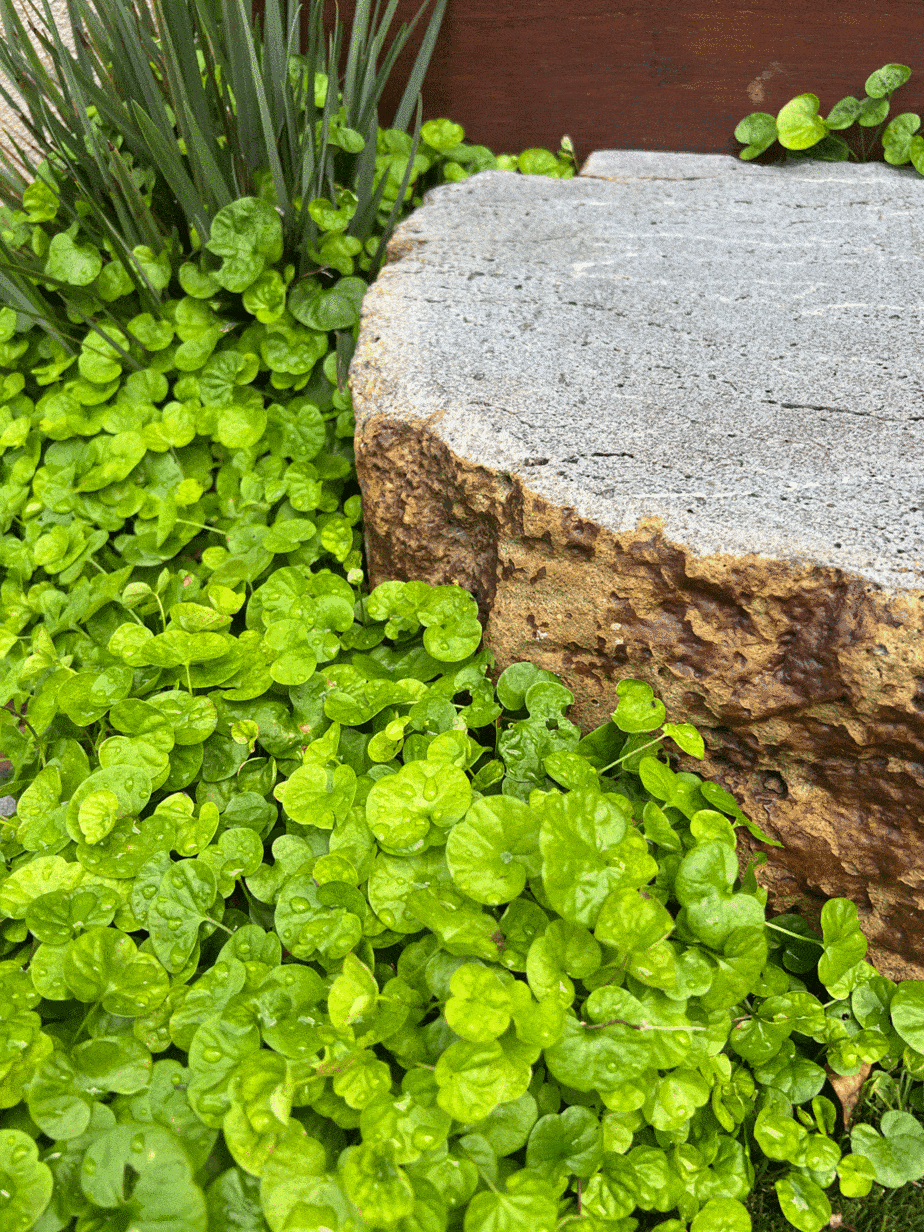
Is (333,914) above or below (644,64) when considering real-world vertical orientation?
below

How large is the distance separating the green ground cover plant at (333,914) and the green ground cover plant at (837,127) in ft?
3.99

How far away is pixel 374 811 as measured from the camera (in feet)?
3.57

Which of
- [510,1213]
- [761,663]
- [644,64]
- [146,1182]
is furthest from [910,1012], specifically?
[644,64]

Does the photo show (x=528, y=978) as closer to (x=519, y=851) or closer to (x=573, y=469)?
(x=519, y=851)

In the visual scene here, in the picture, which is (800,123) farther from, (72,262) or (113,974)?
(113,974)

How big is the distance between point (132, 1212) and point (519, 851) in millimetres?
548

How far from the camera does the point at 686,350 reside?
4.94ft

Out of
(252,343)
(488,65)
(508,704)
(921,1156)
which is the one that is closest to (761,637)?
(508,704)

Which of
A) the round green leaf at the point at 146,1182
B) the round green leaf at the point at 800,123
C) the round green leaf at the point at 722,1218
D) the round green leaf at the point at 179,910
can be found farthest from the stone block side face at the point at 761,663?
the round green leaf at the point at 800,123

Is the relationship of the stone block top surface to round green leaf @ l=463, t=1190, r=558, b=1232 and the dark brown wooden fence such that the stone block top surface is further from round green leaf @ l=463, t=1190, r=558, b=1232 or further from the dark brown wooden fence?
round green leaf @ l=463, t=1190, r=558, b=1232

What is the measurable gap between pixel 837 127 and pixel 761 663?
6.00 ft

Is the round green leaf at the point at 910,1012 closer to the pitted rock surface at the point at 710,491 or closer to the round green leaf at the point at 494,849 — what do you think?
the pitted rock surface at the point at 710,491

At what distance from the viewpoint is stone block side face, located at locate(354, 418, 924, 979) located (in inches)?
42.0

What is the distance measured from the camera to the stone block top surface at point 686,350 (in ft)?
3.86
